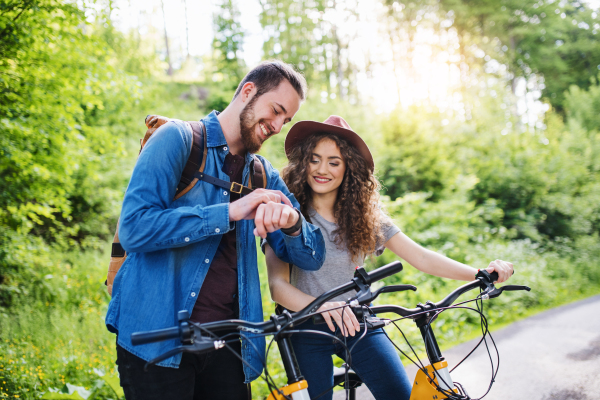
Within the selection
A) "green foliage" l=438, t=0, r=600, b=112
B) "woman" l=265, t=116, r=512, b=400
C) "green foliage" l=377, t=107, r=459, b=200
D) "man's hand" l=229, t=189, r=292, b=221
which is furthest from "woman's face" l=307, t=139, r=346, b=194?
"green foliage" l=438, t=0, r=600, b=112

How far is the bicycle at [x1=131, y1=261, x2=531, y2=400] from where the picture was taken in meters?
1.25

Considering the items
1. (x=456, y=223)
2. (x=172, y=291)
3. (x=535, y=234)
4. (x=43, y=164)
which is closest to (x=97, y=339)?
(x=43, y=164)

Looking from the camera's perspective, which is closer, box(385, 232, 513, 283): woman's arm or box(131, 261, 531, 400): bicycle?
box(131, 261, 531, 400): bicycle

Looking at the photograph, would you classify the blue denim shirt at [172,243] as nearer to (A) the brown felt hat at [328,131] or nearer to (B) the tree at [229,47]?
(A) the brown felt hat at [328,131]

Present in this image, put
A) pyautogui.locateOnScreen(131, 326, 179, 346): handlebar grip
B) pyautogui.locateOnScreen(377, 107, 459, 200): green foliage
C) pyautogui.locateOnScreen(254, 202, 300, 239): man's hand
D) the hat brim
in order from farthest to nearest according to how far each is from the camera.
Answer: pyautogui.locateOnScreen(377, 107, 459, 200): green foliage, the hat brim, pyautogui.locateOnScreen(254, 202, 300, 239): man's hand, pyautogui.locateOnScreen(131, 326, 179, 346): handlebar grip

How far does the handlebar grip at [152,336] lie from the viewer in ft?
3.76

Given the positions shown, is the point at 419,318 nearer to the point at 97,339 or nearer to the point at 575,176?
the point at 97,339

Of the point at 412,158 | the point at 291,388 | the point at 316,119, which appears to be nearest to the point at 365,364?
the point at 291,388

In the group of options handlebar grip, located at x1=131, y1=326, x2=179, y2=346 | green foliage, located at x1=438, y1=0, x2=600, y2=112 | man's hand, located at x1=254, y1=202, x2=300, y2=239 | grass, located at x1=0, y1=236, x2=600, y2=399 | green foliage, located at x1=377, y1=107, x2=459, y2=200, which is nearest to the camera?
handlebar grip, located at x1=131, y1=326, x2=179, y2=346

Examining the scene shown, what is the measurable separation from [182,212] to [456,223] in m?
8.15

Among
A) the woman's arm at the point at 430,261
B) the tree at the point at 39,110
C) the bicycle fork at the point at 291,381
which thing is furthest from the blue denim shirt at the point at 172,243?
the tree at the point at 39,110

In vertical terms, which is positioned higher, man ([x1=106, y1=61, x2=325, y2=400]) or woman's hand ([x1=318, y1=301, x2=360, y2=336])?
man ([x1=106, y1=61, x2=325, y2=400])

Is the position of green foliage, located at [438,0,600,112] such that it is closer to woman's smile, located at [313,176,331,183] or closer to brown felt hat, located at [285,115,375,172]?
brown felt hat, located at [285,115,375,172]

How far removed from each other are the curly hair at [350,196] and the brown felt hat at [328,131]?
0.11 feet
